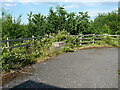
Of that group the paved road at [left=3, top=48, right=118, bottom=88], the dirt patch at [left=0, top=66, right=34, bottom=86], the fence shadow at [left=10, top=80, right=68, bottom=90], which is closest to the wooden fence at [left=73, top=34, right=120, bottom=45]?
the paved road at [left=3, top=48, right=118, bottom=88]

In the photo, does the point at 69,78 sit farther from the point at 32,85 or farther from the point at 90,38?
the point at 90,38

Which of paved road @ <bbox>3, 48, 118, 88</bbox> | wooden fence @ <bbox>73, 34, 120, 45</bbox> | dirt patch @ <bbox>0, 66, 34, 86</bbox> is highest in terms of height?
wooden fence @ <bbox>73, 34, 120, 45</bbox>

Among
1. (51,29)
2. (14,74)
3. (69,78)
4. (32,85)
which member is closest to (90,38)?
(51,29)

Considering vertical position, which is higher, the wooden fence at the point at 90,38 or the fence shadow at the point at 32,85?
the wooden fence at the point at 90,38

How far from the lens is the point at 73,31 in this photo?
15.4 metres

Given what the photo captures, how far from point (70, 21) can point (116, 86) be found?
10717mm

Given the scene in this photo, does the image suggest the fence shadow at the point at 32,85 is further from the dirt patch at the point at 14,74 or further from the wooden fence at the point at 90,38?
the wooden fence at the point at 90,38

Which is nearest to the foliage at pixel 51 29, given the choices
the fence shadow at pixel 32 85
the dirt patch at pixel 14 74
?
the dirt patch at pixel 14 74

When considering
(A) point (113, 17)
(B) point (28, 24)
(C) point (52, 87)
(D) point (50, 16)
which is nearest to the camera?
(C) point (52, 87)

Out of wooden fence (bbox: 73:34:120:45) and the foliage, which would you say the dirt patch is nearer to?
the foliage

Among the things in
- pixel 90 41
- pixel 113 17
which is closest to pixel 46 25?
pixel 90 41

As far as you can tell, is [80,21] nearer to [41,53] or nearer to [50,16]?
[50,16]

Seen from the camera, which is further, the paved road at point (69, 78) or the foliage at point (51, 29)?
the foliage at point (51, 29)

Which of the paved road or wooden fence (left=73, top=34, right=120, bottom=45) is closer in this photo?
the paved road
